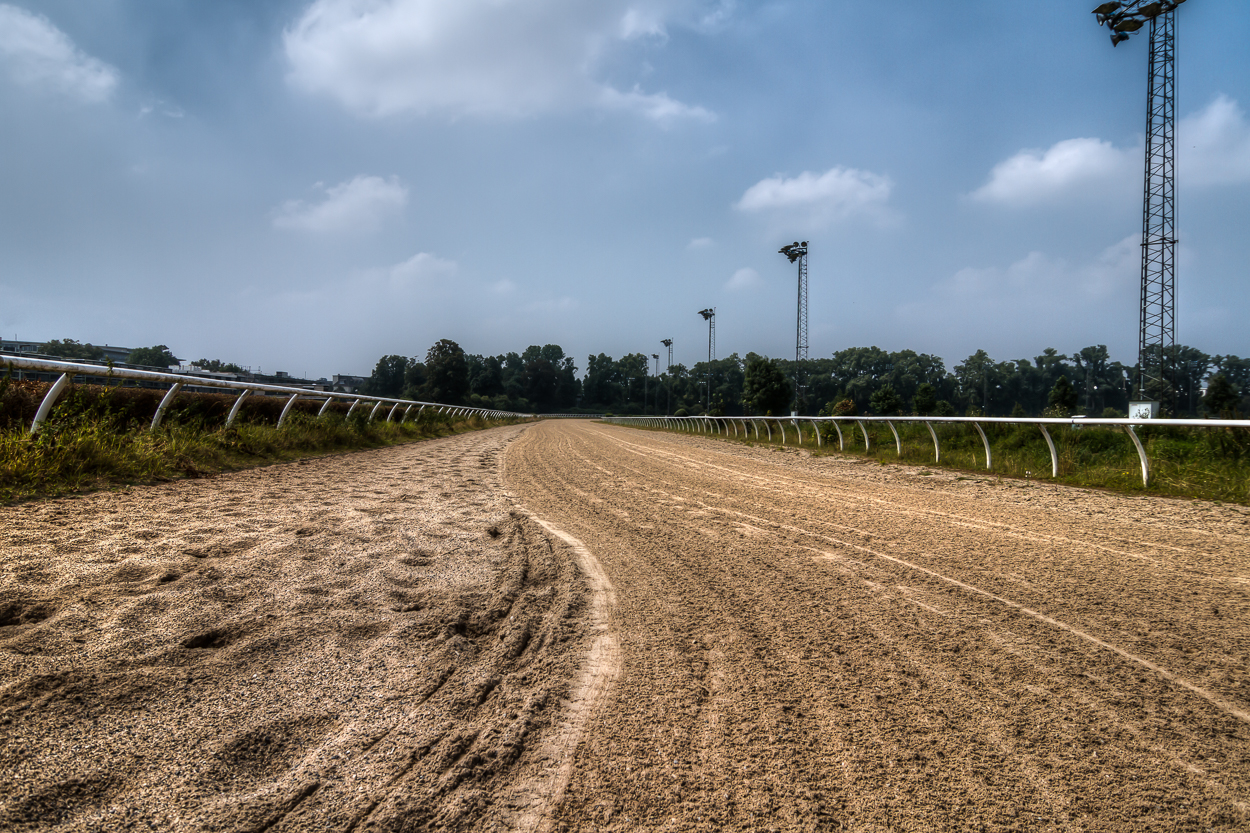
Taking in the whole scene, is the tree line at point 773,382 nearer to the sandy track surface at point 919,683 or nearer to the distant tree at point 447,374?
the distant tree at point 447,374

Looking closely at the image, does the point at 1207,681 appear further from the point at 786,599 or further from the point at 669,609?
the point at 669,609

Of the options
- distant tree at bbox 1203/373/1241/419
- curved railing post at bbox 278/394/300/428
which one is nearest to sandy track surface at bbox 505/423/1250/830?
curved railing post at bbox 278/394/300/428

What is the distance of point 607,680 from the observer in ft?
6.98

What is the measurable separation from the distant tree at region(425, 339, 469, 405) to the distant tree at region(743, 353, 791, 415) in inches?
1584

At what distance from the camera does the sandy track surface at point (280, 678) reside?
4.76ft

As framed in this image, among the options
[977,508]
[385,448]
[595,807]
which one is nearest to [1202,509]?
[977,508]

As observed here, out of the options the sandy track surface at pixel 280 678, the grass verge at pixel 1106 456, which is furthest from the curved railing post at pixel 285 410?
the grass verge at pixel 1106 456

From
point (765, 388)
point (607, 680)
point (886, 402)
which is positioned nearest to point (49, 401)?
point (607, 680)

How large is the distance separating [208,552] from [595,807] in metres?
3.11

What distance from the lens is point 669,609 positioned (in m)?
2.87

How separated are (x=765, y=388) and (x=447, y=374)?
44.8 metres

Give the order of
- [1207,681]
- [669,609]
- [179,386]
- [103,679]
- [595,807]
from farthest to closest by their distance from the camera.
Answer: [179,386]
[669,609]
[1207,681]
[103,679]
[595,807]

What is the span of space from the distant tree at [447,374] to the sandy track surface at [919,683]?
81903mm

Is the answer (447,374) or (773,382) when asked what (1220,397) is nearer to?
(773,382)
